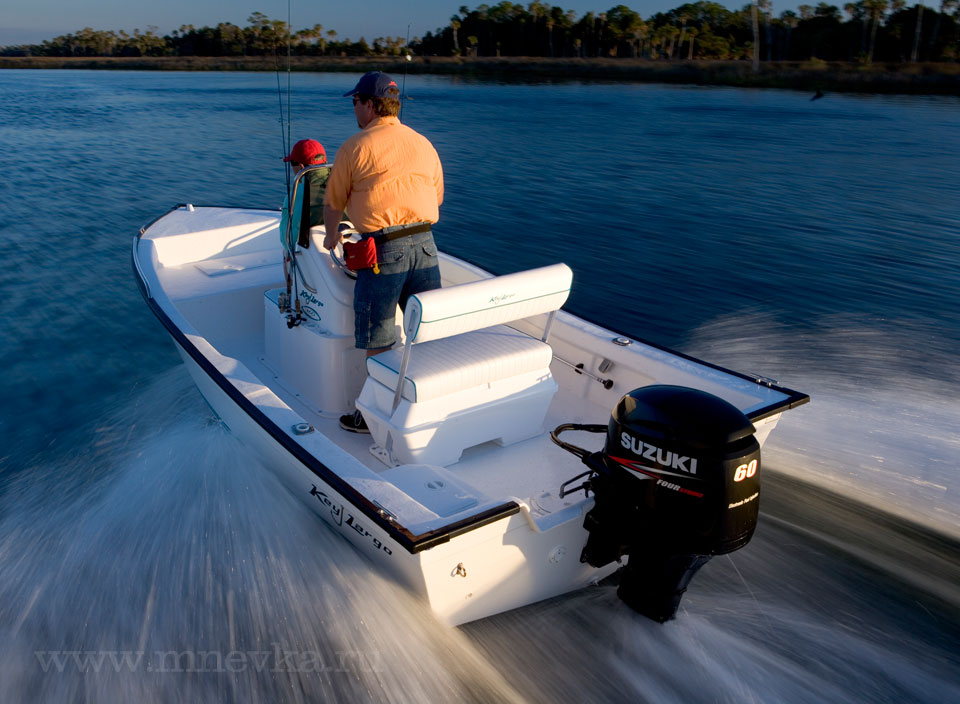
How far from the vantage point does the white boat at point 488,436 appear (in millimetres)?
2699

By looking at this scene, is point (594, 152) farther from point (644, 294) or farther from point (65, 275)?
point (65, 275)

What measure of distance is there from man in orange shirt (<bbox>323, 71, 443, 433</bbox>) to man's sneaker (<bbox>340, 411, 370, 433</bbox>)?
0.44 m

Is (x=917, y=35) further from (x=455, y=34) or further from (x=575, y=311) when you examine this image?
(x=575, y=311)

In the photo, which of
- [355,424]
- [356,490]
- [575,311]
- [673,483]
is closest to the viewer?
[673,483]

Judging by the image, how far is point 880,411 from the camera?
5.14 m

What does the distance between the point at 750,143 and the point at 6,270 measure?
1723 centimetres

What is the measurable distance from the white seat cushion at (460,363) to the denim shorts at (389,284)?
0.57ft

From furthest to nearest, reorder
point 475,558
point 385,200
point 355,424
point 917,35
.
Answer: point 917,35
point 355,424
point 385,200
point 475,558

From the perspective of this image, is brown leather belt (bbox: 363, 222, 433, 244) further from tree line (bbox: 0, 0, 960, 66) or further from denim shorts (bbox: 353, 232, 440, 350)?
tree line (bbox: 0, 0, 960, 66)

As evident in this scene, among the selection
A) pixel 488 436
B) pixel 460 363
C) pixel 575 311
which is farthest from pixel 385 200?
pixel 575 311

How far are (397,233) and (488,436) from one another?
43.2 inches

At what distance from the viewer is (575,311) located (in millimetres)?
5898

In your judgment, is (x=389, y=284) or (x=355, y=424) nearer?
(x=389, y=284)

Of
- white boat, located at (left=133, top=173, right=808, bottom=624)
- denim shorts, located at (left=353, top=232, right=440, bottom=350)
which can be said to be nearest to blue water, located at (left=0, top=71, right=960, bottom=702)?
white boat, located at (left=133, top=173, right=808, bottom=624)
